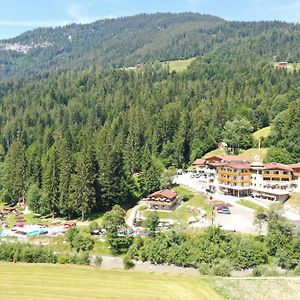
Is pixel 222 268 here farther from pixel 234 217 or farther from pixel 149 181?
pixel 149 181

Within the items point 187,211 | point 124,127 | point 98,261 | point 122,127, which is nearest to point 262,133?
point 124,127

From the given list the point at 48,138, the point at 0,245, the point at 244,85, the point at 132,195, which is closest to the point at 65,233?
the point at 0,245

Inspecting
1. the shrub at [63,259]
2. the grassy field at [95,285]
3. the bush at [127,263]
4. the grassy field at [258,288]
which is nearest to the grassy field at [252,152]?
the bush at [127,263]

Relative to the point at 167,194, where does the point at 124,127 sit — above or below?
above

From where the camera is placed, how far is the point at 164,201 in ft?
206

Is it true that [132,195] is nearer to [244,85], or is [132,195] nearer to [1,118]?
[244,85]

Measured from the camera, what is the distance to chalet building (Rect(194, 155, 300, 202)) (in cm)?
6419

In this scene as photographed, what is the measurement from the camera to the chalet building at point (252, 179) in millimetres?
64188

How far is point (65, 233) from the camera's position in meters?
54.8

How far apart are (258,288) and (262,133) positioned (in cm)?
6126

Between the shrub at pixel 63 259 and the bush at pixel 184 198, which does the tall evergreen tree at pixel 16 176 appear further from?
the shrub at pixel 63 259

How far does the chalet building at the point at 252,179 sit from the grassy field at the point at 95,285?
113ft

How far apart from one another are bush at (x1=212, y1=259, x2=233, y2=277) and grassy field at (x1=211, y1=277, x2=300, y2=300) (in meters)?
7.80

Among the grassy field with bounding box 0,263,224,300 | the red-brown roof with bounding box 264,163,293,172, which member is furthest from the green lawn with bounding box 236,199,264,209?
the grassy field with bounding box 0,263,224,300
